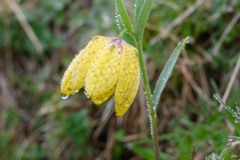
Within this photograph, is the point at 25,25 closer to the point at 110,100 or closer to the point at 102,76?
the point at 110,100

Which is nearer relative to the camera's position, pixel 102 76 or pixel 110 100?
pixel 102 76

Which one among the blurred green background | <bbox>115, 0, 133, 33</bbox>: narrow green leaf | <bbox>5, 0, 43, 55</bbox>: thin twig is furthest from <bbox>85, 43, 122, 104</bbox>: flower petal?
<bbox>5, 0, 43, 55</bbox>: thin twig

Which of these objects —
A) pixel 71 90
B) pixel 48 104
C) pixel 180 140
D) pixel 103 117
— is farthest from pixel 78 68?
pixel 48 104

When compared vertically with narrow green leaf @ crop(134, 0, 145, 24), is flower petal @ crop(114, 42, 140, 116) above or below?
below

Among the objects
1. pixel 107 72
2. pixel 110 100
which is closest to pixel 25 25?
pixel 110 100

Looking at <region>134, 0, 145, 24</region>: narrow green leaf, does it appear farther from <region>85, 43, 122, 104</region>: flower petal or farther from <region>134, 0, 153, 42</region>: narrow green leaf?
<region>85, 43, 122, 104</region>: flower petal

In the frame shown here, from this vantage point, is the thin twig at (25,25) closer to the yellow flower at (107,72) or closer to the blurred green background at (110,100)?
the blurred green background at (110,100)
